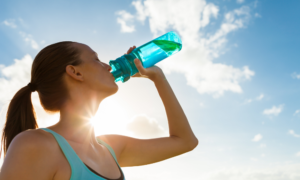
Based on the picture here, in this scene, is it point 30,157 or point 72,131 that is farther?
point 72,131

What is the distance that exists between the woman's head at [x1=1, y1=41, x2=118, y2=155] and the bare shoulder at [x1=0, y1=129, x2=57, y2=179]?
1.82 ft

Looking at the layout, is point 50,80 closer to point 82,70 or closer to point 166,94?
point 82,70

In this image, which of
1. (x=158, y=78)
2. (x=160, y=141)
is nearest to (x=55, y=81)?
(x=158, y=78)

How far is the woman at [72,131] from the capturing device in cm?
157

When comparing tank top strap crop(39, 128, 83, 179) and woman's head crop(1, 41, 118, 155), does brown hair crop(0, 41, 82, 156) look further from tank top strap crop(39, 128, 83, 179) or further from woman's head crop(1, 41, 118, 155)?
tank top strap crop(39, 128, 83, 179)

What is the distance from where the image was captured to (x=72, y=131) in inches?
77.7

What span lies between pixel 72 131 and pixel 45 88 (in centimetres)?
50

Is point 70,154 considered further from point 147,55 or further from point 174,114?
point 147,55

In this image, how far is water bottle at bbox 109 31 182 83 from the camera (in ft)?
8.34

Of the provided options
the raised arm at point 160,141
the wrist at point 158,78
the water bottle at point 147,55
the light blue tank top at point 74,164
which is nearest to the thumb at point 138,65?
the raised arm at point 160,141

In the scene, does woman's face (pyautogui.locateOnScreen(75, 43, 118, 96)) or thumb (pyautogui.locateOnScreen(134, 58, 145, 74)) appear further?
thumb (pyautogui.locateOnScreen(134, 58, 145, 74))

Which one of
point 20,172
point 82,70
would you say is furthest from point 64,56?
point 20,172

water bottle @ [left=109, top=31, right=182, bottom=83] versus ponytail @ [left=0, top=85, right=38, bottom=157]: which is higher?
water bottle @ [left=109, top=31, right=182, bottom=83]

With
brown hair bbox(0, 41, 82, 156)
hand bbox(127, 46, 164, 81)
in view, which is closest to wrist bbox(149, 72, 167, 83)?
hand bbox(127, 46, 164, 81)
